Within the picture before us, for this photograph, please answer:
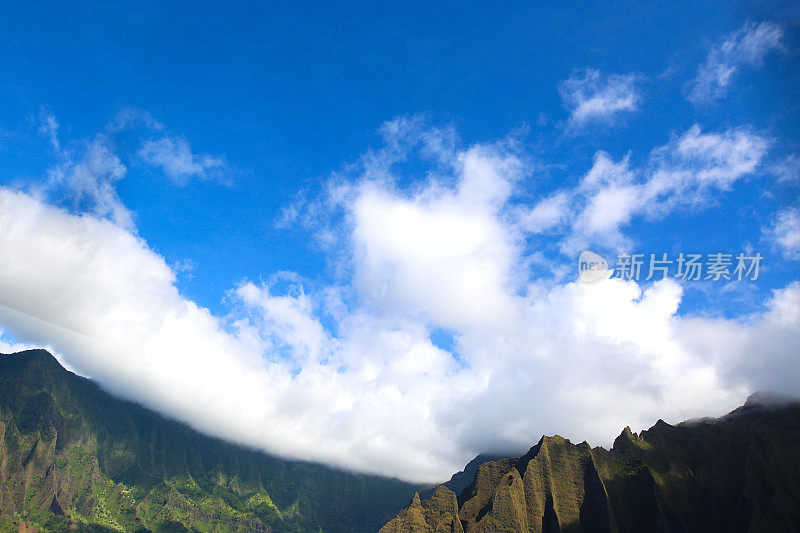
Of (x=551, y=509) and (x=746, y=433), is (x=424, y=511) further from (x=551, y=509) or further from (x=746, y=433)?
(x=746, y=433)

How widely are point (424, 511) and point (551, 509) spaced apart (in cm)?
5115

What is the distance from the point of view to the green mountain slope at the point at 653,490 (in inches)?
6127

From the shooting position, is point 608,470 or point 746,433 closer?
point 746,433

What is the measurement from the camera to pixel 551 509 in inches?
7096

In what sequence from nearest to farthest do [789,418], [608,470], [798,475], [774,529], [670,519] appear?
[774,529] < [798,475] < [670,519] < [789,418] < [608,470]

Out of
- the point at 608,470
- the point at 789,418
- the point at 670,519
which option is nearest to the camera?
the point at 670,519

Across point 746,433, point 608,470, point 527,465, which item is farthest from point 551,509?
point 746,433

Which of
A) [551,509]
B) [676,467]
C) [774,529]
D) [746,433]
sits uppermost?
[746,433]

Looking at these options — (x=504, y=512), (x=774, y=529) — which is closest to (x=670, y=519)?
(x=774, y=529)

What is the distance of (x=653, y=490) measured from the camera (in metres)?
173

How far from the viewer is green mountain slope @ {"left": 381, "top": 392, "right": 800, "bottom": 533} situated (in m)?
156

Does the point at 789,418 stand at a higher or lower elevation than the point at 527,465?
higher

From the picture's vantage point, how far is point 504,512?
561 ft

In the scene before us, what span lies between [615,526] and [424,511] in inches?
2841
